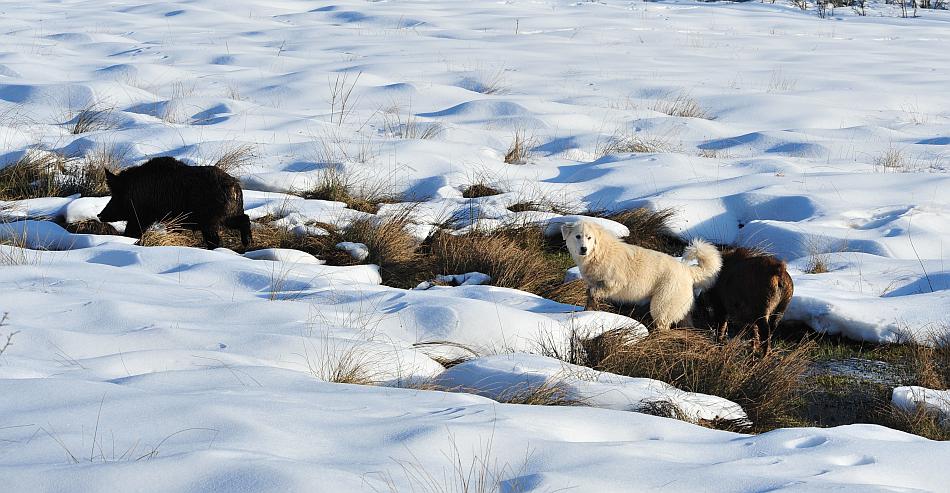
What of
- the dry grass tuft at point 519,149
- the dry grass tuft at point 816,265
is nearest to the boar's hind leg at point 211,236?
the dry grass tuft at point 519,149

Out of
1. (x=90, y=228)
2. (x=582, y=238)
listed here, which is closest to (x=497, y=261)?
(x=582, y=238)

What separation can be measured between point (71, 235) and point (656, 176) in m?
6.18

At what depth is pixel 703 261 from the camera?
21.5 feet

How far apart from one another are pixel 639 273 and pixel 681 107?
26.3ft

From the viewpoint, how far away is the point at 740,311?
648 centimetres

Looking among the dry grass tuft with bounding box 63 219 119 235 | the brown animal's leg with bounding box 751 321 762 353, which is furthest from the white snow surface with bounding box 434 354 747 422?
the dry grass tuft with bounding box 63 219 119 235

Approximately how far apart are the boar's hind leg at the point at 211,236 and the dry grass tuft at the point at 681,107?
8299mm

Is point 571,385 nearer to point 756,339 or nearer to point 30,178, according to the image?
point 756,339

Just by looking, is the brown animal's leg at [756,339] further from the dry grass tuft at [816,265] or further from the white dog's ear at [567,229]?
the dry grass tuft at [816,265]

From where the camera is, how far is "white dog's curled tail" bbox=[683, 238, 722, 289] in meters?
6.50

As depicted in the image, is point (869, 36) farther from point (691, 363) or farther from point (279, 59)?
point (691, 363)

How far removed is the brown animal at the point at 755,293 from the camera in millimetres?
6250

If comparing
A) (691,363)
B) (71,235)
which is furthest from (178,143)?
(691,363)

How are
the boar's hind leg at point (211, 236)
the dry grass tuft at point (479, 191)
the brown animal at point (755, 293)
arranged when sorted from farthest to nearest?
1. the dry grass tuft at point (479, 191)
2. the boar's hind leg at point (211, 236)
3. the brown animal at point (755, 293)
